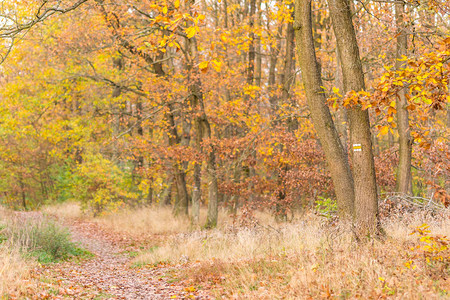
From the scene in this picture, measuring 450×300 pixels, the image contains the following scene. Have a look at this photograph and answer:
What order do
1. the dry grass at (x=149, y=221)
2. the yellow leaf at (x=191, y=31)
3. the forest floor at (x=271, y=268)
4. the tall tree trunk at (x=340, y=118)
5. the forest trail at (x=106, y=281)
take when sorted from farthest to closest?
the dry grass at (x=149, y=221) → the tall tree trunk at (x=340, y=118) → the forest trail at (x=106, y=281) → the yellow leaf at (x=191, y=31) → the forest floor at (x=271, y=268)

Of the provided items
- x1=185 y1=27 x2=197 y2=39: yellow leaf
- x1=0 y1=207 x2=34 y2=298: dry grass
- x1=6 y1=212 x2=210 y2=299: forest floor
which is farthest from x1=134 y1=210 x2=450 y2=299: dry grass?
x1=185 y1=27 x2=197 y2=39: yellow leaf

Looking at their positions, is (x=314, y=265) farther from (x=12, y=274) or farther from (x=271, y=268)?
(x=12, y=274)

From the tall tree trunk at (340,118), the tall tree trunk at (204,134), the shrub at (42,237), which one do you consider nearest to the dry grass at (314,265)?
the shrub at (42,237)

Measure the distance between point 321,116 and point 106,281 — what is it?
5.24m

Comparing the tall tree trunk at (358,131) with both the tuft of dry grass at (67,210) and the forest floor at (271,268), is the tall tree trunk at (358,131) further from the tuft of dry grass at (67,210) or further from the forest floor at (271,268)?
the tuft of dry grass at (67,210)

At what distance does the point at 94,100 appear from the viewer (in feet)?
69.8

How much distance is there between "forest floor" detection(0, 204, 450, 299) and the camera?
5.21 m

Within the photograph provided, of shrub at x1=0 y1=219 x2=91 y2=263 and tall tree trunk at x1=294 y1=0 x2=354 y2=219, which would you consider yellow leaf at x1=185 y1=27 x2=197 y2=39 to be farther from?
shrub at x1=0 y1=219 x2=91 y2=263

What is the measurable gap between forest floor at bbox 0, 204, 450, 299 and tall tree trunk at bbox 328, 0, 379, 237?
0.52 metres

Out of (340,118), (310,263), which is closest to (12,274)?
(310,263)

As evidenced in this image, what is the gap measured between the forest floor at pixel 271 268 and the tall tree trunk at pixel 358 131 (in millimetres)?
524

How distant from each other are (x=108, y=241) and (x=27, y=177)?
12.5 metres

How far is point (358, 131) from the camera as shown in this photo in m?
7.52

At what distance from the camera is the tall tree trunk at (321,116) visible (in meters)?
7.93
